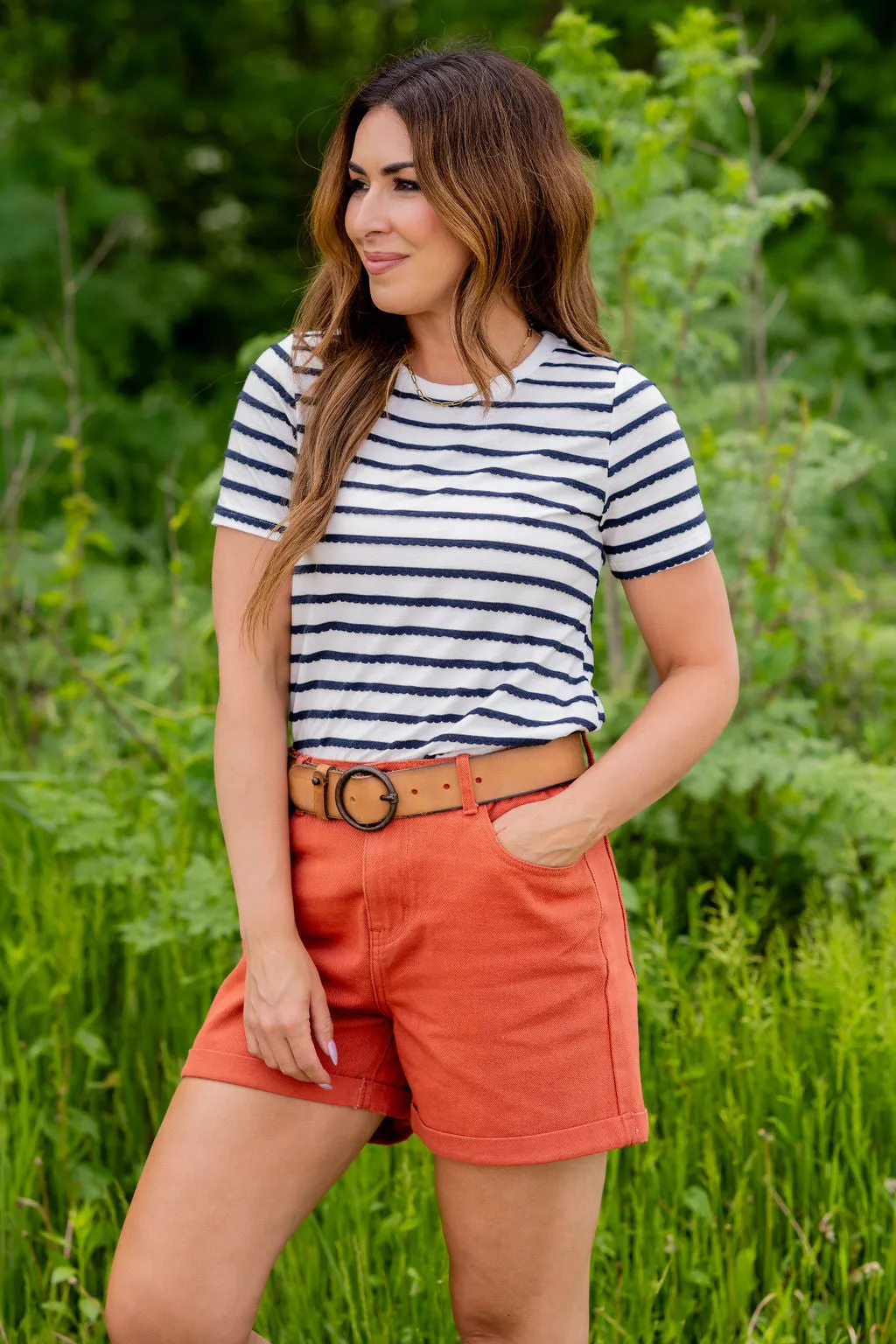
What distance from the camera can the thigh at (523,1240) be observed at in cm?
168

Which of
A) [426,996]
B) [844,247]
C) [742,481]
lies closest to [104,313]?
[844,247]

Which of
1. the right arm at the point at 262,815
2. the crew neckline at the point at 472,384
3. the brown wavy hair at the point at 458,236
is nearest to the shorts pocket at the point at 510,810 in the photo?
the right arm at the point at 262,815

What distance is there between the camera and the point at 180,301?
686 cm

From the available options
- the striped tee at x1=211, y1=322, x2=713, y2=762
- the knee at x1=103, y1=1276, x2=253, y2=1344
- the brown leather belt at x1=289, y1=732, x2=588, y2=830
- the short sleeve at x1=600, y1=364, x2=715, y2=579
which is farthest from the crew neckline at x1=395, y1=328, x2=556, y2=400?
the knee at x1=103, y1=1276, x2=253, y2=1344

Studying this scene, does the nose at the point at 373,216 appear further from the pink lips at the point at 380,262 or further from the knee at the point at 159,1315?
the knee at the point at 159,1315

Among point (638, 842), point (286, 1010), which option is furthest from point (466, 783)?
point (638, 842)

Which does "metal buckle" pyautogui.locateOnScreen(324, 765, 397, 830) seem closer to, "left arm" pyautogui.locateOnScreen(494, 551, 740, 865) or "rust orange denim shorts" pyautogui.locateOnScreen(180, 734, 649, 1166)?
"rust orange denim shorts" pyautogui.locateOnScreen(180, 734, 649, 1166)

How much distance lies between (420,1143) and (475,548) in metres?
1.28

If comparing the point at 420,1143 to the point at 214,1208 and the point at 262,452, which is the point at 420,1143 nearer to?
the point at 214,1208

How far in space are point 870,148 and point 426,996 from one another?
6.04m

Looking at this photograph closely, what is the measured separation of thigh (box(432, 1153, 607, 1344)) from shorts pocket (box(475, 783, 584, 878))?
36cm

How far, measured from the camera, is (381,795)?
5.45 ft

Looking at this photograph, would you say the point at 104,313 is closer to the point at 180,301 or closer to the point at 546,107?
the point at 180,301

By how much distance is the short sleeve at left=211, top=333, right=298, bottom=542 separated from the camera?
1793mm
